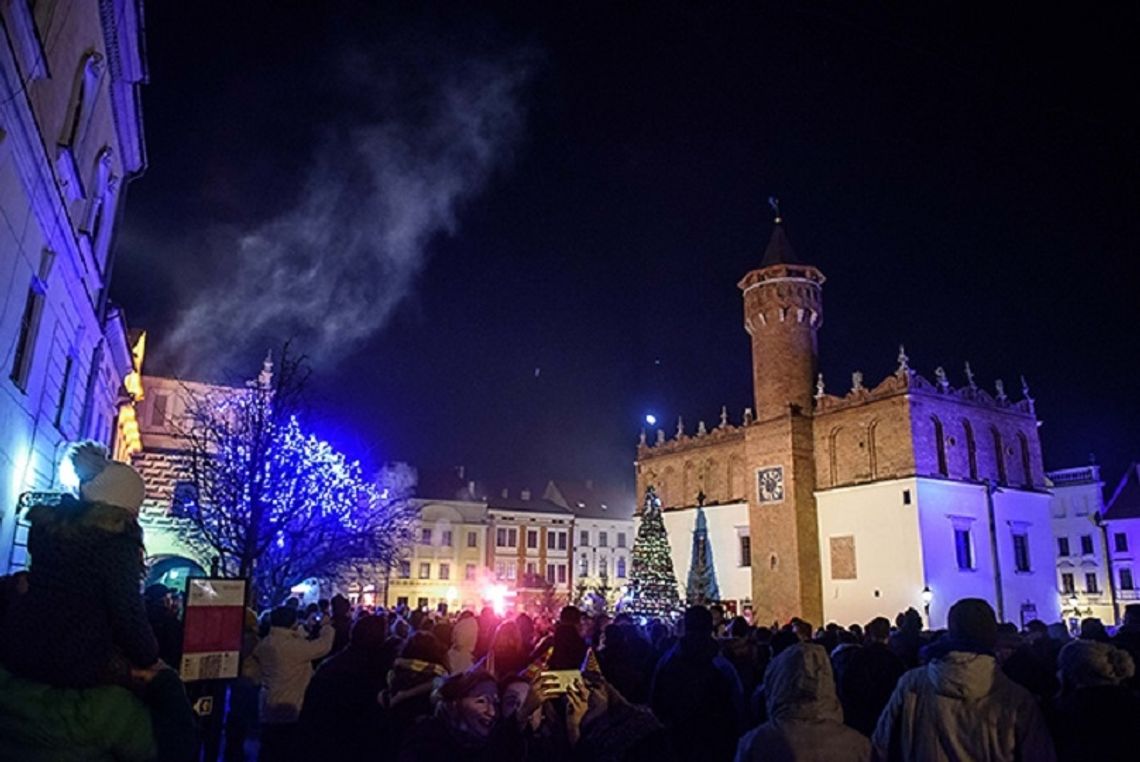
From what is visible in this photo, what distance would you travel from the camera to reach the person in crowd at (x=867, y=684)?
6.31 meters

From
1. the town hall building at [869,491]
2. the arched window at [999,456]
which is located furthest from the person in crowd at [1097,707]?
the arched window at [999,456]

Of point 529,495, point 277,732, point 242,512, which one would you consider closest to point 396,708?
point 277,732

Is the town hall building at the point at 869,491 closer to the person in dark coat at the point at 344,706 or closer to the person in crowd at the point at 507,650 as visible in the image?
the person in crowd at the point at 507,650

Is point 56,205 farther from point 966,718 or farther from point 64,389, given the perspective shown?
point 966,718

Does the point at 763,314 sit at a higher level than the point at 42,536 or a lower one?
higher

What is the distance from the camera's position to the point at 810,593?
36.7 metres

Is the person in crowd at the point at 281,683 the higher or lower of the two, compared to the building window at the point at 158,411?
lower

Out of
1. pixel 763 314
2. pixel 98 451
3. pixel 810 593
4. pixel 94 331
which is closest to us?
pixel 98 451

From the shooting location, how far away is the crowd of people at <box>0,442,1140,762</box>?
274 centimetres

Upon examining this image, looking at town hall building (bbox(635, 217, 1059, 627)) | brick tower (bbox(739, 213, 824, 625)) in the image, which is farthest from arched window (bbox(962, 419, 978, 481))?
brick tower (bbox(739, 213, 824, 625))

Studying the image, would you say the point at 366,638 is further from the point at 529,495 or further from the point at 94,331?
the point at 529,495

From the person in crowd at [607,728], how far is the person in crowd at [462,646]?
2403mm

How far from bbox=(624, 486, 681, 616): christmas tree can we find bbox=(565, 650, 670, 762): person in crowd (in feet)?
94.1

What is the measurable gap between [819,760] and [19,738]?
3.11 meters
